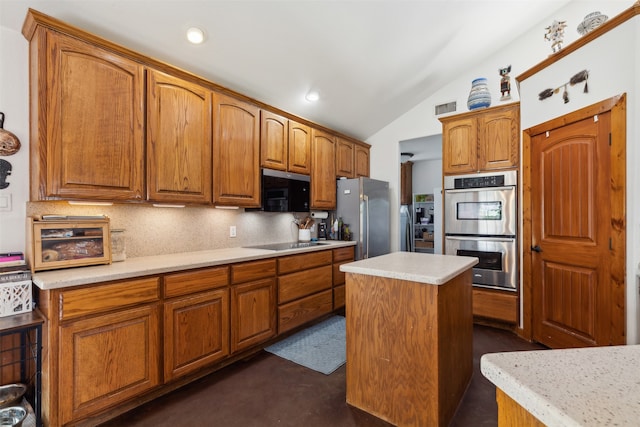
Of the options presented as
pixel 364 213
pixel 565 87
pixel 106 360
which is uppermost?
pixel 565 87

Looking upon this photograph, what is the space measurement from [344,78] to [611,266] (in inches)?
113

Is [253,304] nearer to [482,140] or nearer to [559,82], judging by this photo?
[482,140]

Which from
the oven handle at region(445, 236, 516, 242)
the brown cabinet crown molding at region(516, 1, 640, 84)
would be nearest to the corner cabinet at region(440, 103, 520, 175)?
the brown cabinet crown molding at region(516, 1, 640, 84)

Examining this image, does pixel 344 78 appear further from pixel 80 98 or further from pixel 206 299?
pixel 206 299

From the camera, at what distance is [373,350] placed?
5.84ft

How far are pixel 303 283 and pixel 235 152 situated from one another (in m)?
1.44

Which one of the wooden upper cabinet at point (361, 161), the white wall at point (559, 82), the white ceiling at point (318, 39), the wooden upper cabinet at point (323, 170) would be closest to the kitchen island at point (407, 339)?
the white wall at point (559, 82)

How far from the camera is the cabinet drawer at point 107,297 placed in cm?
157

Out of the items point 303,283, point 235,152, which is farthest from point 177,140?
point 303,283

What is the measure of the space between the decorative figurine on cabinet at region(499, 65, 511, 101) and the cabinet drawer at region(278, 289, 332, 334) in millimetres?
2961

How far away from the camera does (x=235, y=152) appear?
272cm

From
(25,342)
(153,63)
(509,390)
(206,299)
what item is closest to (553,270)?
(509,390)

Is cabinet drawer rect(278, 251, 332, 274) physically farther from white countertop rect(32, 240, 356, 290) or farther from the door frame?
the door frame

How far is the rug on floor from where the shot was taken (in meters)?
2.42
